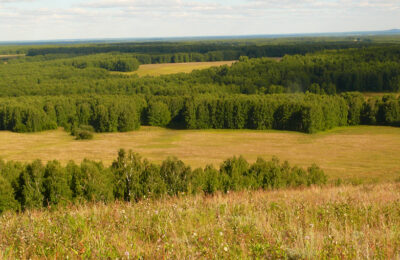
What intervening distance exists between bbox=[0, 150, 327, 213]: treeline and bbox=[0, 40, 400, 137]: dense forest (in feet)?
149

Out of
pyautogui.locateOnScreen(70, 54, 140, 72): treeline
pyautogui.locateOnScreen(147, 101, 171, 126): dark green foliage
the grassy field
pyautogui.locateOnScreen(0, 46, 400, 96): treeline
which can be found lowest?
the grassy field

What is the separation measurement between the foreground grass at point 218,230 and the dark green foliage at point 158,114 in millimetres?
75542

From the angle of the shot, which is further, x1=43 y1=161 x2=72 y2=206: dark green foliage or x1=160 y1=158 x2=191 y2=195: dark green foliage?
x1=160 y1=158 x2=191 y2=195: dark green foliage

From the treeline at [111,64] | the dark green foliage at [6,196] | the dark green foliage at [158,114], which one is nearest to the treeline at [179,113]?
the dark green foliage at [158,114]

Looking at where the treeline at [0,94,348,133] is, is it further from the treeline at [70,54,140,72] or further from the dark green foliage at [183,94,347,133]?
the treeline at [70,54,140,72]

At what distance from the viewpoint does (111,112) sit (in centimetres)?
7875

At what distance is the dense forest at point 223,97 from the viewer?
253 ft

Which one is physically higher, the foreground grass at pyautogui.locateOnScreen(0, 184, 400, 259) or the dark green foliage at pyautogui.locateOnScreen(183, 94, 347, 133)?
the foreground grass at pyautogui.locateOnScreen(0, 184, 400, 259)

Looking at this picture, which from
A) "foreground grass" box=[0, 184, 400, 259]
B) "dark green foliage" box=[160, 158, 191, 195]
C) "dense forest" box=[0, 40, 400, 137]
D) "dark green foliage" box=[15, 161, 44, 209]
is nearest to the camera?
"foreground grass" box=[0, 184, 400, 259]

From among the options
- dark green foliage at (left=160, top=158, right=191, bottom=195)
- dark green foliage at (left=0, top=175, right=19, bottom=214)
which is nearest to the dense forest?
dark green foliage at (left=160, top=158, right=191, bottom=195)

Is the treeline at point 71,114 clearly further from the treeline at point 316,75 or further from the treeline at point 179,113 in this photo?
the treeline at point 316,75

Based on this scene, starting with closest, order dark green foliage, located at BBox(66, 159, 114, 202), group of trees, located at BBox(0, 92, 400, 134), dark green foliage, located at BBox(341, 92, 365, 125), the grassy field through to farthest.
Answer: dark green foliage, located at BBox(66, 159, 114, 202) < the grassy field < group of trees, located at BBox(0, 92, 400, 134) < dark green foliage, located at BBox(341, 92, 365, 125)

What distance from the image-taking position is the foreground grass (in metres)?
5.93

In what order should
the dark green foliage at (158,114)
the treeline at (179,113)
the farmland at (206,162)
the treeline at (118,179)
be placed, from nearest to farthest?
the farmland at (206,162), the treeline at (118,179), the treeline at (179,113), the dark green foliage at (158,114)
